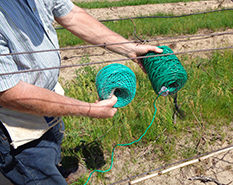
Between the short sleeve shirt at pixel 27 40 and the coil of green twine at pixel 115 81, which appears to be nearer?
the short sleeve shirt at pixel 27 40

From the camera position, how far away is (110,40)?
5.39 ft

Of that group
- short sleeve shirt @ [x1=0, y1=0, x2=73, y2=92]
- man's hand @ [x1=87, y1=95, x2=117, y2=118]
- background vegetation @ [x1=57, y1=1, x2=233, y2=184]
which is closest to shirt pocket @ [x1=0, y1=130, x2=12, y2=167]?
short sleeve shirt @ [x1=0, y1=0, x2=73, y2=92]

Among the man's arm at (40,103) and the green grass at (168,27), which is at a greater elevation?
the man's arm at (40,103)

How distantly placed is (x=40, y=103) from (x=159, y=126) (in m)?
1.47

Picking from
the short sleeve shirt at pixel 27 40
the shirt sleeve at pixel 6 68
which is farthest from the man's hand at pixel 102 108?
the shirt sleeve at pixel 6 68

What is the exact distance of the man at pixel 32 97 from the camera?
3.49ft

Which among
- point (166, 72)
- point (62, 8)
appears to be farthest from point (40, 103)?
point (166, 72)

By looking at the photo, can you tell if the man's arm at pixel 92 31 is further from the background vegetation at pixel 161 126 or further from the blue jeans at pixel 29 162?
the background vegetation at pixel 161 126

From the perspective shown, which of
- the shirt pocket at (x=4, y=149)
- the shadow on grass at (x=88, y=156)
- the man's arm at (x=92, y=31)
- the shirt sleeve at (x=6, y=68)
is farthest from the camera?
the shadow on grass at (x=88, y=156)

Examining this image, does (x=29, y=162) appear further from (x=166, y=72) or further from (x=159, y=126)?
(x=159, y=126)

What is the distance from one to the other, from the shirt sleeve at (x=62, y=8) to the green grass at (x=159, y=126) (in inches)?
47.7

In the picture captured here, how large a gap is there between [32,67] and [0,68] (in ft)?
0.65

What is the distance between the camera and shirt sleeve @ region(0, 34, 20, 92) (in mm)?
1000

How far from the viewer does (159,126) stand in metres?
2.30
